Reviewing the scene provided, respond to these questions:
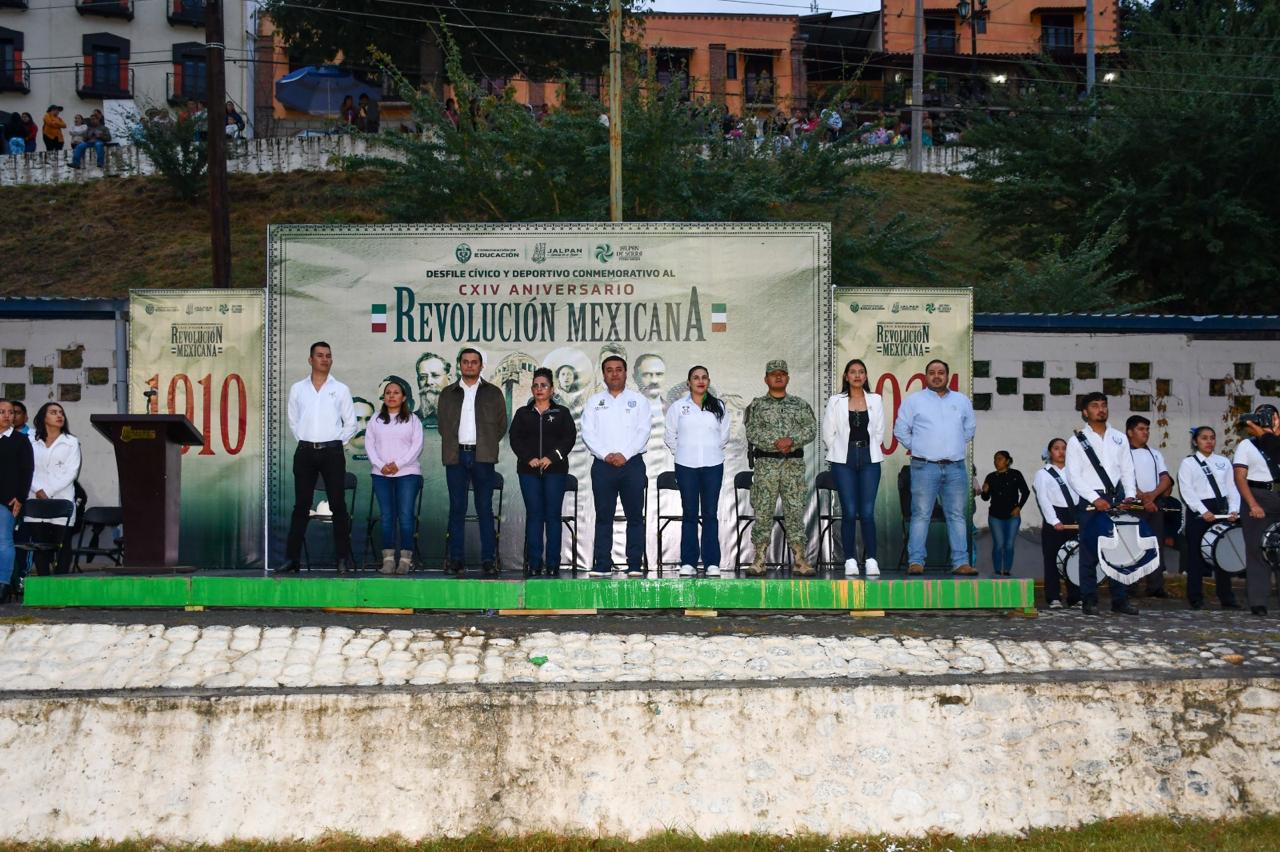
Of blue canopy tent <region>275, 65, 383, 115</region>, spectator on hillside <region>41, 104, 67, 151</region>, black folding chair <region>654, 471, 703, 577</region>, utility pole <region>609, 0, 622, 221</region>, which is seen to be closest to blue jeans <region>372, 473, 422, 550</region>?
black folding chair <region>654, 471, 703, 577</region>

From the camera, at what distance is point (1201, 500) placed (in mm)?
10672

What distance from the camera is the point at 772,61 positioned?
45.9 metres

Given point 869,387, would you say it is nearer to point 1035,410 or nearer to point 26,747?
point 1035,410

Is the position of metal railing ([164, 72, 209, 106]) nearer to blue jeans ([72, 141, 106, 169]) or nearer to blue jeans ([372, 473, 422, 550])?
blue jeans ([72, 141, 106, 169])

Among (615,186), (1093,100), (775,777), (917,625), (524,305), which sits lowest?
(775,777)

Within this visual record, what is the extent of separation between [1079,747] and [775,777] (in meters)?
1.70

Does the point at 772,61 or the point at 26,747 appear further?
the point at 772,61

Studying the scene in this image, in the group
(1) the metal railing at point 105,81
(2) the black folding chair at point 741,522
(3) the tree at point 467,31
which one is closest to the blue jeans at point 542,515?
(2) the black folding chair at point 741,522

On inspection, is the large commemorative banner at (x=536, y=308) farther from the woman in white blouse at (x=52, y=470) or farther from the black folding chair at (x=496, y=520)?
the woman in white blouse at (x=52, y=470)

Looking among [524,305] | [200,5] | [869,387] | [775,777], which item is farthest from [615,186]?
[200,5]

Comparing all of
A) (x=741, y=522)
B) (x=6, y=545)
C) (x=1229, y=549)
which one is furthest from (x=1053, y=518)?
(x=6, y=545)

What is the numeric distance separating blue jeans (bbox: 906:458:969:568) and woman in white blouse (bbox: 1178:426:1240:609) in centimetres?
186

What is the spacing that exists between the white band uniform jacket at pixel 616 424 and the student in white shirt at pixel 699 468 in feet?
0.88

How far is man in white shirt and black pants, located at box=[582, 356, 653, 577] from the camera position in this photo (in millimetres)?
10336
